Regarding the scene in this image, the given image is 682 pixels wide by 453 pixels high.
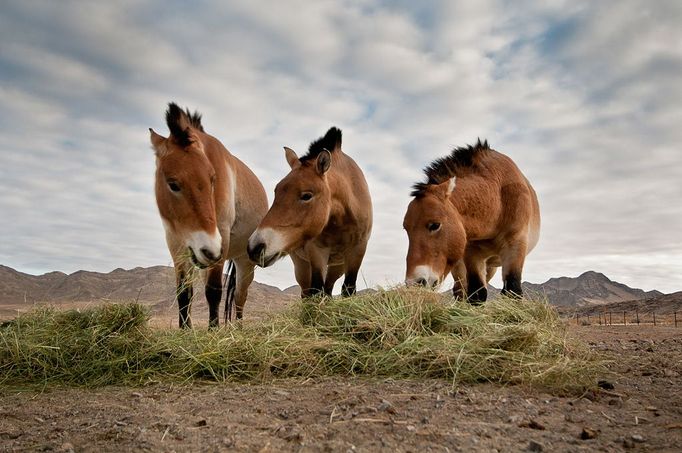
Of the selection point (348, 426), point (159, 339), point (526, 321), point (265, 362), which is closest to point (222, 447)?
point (348, 426)

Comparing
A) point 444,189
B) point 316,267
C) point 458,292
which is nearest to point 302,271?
point 316,267

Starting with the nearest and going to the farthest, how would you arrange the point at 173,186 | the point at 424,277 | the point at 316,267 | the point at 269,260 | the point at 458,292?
the point at 173,186, the point at 424,277, the point at 269,260, the point at 316,267, the point at 458,292

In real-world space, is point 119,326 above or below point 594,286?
below

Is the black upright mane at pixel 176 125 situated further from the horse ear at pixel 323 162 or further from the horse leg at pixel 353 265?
the horse leg at pixel 353 265

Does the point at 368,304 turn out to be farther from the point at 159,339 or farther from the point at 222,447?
the point at 222,447

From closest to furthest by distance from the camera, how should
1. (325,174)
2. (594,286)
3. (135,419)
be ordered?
1. (135,419)
2. (325,174)
3. (594,286)

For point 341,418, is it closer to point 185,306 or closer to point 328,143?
point 185,306

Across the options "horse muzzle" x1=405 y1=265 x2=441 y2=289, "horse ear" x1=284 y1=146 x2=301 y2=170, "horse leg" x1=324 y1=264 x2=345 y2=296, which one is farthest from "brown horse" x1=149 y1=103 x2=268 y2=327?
"horse muzzle" x1=405 y1=265 x2=441 y2=289

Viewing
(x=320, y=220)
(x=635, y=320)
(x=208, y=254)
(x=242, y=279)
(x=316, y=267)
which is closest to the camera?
(x=208, y=254)

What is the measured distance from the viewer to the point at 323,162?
6.14 m

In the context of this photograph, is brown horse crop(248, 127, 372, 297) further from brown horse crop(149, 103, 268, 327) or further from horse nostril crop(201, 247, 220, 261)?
brown horse crop(149, 103, 268, 327)

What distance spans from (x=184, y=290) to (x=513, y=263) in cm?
429

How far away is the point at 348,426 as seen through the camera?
2439mm

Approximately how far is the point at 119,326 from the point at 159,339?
391mm
